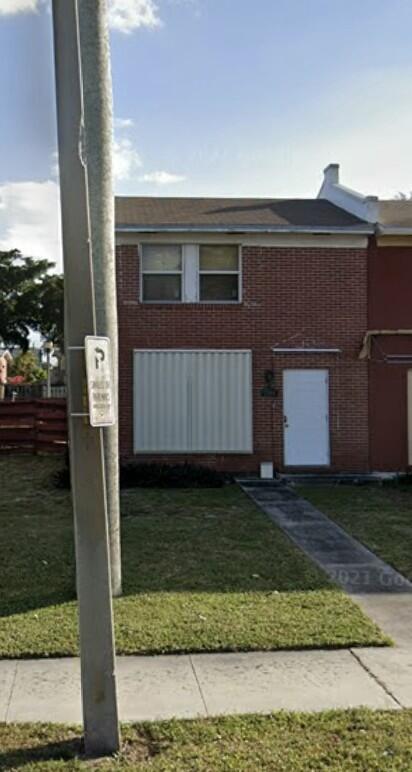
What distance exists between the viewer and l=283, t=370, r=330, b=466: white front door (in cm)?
1459

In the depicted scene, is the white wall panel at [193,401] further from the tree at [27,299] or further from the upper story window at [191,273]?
the tree at [27,299]

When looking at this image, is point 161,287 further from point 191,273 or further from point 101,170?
point 101,170

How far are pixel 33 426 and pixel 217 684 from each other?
14654mm

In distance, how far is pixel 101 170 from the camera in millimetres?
6012

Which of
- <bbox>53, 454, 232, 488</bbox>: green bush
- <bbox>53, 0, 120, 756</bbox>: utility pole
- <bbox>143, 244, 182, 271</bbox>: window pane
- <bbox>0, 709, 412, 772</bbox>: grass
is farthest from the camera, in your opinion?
<bbox>143, 244, 182, 271</bbox>: window pane

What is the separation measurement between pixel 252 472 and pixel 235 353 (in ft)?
8.02

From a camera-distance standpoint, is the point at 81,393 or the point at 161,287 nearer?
the point at 81,393

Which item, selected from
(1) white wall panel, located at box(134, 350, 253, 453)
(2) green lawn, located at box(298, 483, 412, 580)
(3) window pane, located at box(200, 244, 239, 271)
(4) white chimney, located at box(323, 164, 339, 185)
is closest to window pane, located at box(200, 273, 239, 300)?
(3) window pane, located at box(200, 244, 239, 271)

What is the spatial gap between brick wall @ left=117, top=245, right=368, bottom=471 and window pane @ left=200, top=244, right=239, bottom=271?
235 millimetres

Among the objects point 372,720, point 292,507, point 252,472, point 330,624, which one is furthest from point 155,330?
point 372,720

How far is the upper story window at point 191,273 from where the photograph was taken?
47.6 ft

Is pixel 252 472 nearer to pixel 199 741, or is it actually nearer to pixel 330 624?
pixel 330 624

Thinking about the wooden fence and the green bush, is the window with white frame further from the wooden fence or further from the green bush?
the wooden fence

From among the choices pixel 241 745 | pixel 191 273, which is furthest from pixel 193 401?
pixel 241 745
